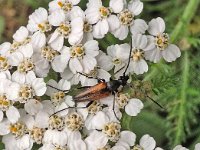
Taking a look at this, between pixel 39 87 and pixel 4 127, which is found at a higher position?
pixel 39 87

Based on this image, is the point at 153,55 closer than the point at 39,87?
No

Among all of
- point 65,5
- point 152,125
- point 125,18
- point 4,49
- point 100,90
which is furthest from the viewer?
point 152,125

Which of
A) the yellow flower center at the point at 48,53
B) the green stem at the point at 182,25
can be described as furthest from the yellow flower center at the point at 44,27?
the green stem at the point at 182,25

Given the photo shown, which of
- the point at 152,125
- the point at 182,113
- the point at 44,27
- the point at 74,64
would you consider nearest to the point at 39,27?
the point at 44,27

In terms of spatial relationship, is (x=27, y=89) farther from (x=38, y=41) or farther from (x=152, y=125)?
(x=152, y=125)

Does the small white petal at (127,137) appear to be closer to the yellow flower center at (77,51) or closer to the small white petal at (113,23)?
the yellow flower center at (77,51)

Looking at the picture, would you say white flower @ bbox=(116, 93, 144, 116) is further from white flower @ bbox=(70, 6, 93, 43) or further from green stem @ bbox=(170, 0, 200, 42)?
green stem @ bbox=(170, 0, 200, 42)

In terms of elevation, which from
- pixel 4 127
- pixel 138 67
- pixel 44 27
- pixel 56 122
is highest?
pixel 44 27
